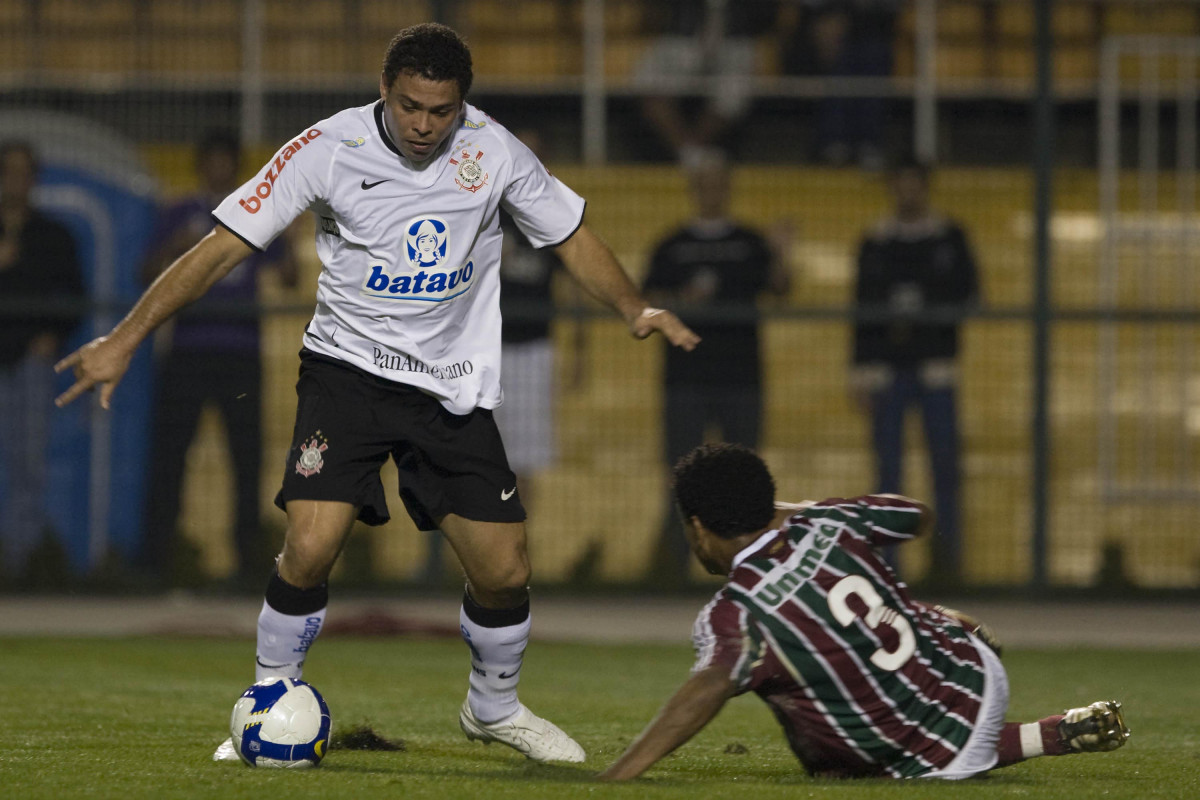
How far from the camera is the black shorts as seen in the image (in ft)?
16.2

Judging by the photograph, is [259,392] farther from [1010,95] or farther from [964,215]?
[1010,95]

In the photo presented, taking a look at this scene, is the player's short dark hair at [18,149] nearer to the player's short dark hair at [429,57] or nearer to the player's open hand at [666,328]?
the player's short dark hair at [429,57]

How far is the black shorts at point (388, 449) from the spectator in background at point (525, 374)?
18.6 feet

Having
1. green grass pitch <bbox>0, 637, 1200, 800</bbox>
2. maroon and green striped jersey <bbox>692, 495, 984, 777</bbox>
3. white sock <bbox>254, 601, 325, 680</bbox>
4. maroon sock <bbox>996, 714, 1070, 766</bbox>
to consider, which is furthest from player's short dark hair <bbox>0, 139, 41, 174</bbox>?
maroon sock <bbox>996, 714, 1070, 766</bbox>

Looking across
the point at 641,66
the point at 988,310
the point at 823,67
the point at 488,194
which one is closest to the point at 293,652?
the point at 488,194

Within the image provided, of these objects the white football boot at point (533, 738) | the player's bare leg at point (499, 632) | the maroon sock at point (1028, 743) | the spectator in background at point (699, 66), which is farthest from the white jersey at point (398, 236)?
the spectator in background at point (699, 66)

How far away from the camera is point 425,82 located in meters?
4.76

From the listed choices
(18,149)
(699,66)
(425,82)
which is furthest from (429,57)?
(699,66)

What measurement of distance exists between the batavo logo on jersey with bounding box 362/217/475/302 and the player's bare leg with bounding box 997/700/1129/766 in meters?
2.03

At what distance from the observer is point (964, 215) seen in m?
12.9

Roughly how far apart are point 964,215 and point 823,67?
160cm

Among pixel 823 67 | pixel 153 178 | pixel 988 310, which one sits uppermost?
pixel 823 67

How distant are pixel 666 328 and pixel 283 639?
4.68 ft

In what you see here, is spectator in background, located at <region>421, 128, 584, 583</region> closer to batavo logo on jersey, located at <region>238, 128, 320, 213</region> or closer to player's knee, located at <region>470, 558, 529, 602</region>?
player's knee, located at <region>470, 558, 529, 602</region>
